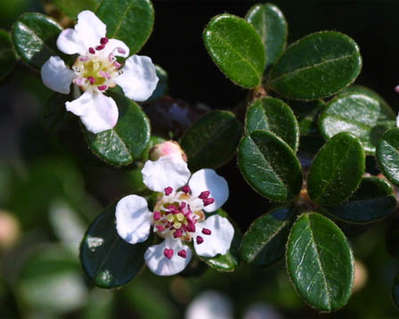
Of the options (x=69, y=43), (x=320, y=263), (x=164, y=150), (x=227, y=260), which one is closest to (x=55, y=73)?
(x=69, y=43)

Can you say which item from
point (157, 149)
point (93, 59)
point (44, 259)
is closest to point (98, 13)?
point (93, 59)

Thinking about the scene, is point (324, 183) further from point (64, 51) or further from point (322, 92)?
point (64, 51)

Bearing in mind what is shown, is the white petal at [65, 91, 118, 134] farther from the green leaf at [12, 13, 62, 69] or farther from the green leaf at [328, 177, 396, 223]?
the green leaf at [328, 177, 396, 223]

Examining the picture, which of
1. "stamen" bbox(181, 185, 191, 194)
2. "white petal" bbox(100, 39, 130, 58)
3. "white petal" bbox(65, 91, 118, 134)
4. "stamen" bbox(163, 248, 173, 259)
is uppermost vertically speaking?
"white petal" bbox(100, 39, 130, 58)

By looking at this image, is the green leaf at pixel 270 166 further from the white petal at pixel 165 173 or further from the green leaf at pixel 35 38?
the green leaf at pixel 35 38

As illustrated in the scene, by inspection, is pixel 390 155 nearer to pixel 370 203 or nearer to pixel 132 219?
pixel 370 203

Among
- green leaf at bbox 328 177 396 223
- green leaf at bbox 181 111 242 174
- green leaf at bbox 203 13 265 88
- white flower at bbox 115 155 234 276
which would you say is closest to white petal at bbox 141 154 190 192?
white flower at bbox 115 155 234 276
